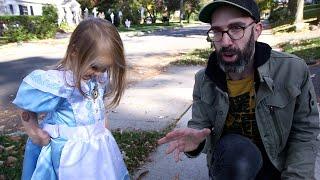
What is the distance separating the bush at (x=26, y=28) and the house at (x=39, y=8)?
16.6ft

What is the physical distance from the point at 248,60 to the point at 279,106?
32 centimetres

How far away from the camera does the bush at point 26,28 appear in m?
23.8

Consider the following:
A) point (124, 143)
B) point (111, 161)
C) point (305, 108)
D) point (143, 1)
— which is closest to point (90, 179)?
point (111, 161)

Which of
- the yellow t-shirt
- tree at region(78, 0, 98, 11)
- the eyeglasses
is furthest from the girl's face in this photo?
tree at region(78, 0, 98, 11)

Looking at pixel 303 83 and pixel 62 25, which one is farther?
pixel 62 25

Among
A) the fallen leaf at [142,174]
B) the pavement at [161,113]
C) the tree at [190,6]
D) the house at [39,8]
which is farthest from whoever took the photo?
the tree at [190,6]

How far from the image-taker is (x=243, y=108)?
2.54 m

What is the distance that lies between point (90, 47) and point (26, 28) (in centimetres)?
2456

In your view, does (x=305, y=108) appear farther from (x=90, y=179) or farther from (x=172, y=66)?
(x=172, y=66)

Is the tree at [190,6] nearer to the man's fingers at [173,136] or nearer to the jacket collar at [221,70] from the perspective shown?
the jacket collar at [221,70]

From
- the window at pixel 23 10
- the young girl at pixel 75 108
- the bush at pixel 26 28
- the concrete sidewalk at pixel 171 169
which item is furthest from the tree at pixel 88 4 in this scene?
the young girl at pixel 75 108

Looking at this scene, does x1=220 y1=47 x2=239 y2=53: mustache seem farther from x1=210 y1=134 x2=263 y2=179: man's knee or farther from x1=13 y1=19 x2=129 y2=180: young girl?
x1=13 y1=19 x2=129 y2=180: young girl

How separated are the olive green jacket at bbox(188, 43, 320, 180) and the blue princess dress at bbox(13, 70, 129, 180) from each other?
0.63 metres

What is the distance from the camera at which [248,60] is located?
247 centimetres
